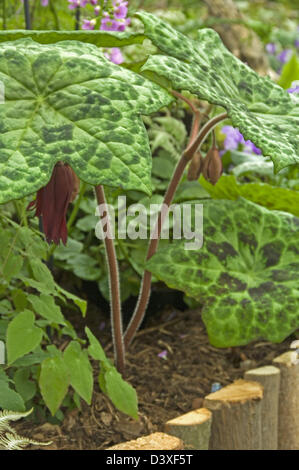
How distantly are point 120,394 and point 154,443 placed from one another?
108 mm

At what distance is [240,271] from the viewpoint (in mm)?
1311

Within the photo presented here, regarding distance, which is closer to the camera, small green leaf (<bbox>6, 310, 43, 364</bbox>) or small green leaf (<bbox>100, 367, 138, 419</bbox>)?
small green leaf (<bbox>6, 310, 43, 364</bbox>)

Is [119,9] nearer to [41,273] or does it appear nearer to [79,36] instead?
[79,36]

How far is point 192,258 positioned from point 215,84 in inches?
15.0

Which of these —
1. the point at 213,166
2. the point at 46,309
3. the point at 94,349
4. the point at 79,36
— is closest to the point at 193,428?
the point at 94,349

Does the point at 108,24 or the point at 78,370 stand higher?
the point at 108,24

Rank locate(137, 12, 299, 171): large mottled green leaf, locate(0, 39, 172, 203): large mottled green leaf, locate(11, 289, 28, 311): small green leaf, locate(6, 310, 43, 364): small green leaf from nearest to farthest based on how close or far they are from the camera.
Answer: locate(0, 39, 172, 203): large mottled green leaf < locate(137, 12, 299, 171): large mottled green leaf < locate(6, 310, 43, 364): small green leaf < locate(11, 289, 28, 311): small green leaf

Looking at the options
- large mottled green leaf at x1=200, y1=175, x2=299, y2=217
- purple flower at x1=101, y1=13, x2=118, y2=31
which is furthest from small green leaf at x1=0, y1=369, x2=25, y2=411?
purple flower at x1=101, y1=13, x2=118, y2=31

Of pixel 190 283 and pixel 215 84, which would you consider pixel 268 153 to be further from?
pixel 190 283

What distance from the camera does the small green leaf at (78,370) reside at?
3.58 ft

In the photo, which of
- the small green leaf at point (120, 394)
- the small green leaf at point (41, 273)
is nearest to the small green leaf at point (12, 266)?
the small green leaf at point (41, 273)

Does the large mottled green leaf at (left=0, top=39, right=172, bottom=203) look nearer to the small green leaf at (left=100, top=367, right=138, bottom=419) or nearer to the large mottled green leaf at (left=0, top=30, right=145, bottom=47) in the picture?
the large mottled green leaf at (left=0, top=30, right=145, bottom=47)

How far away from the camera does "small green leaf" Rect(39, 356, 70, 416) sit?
1090mm

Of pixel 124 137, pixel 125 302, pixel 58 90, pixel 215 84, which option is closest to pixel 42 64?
pixel 58 90
